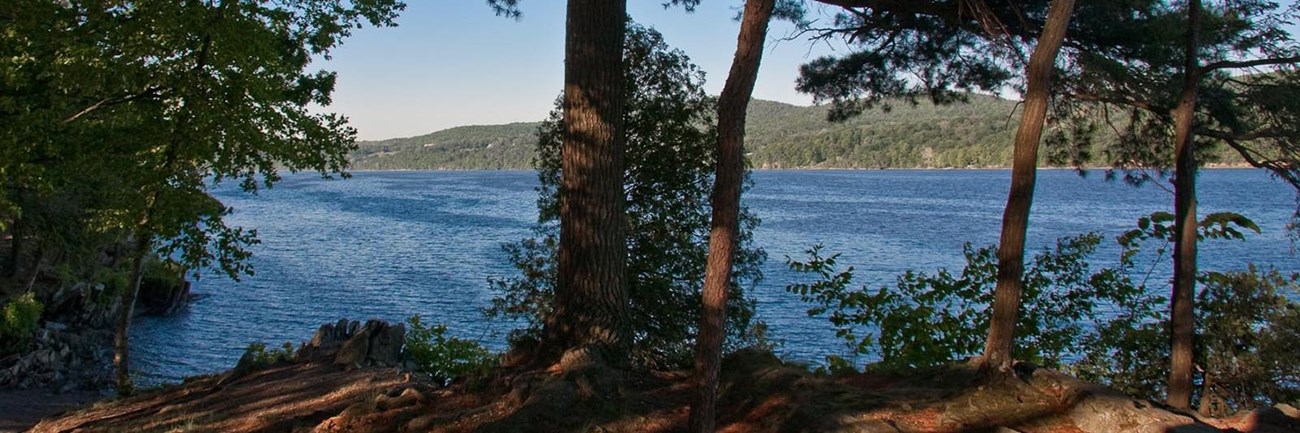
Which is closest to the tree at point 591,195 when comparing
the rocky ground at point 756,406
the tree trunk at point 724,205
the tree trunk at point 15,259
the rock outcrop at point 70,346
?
the rocky ground at point 756,406

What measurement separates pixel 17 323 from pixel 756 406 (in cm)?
2126

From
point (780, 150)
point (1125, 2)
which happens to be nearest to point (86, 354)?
point (1125, 2)

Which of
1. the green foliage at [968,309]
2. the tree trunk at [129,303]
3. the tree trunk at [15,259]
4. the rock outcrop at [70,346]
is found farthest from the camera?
the tree trunk at [15,259]

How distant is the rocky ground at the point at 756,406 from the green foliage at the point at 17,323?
53.4ft

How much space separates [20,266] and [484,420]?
2545cm

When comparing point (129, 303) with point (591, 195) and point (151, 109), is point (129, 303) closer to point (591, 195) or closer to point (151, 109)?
point (151, 109)

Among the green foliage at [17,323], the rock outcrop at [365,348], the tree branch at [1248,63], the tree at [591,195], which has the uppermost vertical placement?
the tree branch at [1248,63]

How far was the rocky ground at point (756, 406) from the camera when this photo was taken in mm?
4809

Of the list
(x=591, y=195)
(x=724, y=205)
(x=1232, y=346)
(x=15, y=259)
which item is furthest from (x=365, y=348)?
(x=15, y=259)

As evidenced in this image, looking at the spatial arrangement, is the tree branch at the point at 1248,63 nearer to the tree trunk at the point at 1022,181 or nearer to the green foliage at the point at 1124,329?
the green foliage at the point at 1124,329

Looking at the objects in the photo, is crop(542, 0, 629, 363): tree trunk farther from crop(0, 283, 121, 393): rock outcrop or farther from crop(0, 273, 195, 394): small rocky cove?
crop(0, 283, 121, 393): rock outcrop

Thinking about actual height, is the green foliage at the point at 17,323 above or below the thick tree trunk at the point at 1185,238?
below

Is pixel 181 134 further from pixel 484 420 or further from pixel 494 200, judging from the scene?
pixel 494 200

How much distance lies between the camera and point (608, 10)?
247 inches
